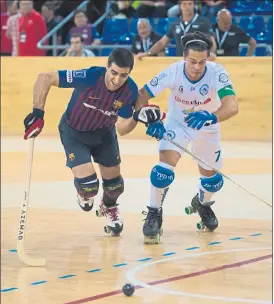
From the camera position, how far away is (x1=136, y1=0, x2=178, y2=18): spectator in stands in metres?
21.1

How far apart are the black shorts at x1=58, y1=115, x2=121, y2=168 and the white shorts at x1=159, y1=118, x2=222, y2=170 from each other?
508 mm

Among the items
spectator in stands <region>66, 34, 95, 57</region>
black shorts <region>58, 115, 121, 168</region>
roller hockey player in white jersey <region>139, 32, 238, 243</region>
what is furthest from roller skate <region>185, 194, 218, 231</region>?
spectator in stands <region>66, 34, 95, 57</region>

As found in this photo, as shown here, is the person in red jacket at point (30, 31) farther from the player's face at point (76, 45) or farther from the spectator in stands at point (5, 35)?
the player's face at point (76, 45)

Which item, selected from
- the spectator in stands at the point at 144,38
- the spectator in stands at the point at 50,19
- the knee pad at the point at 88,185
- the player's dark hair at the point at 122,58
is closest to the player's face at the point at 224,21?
the spectator in stands at the point at 144,38

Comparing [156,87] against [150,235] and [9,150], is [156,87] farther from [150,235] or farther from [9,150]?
[9,150]

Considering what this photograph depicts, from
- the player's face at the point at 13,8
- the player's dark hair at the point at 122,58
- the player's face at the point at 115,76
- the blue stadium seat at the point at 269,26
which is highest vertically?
the player's face at the point at 13,8

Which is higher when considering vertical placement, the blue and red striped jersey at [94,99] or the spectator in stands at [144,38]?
the spectator in stands at [144,38]

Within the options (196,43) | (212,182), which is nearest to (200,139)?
(212,182)

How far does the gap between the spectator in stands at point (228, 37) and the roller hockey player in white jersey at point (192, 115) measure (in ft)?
26.1

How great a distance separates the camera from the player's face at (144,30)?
58.7 ft

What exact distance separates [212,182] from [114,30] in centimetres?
1235

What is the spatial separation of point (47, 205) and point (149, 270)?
148 inches

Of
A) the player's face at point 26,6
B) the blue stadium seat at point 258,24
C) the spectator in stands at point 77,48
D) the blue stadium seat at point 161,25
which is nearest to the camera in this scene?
the spectator in stands at point 77,48

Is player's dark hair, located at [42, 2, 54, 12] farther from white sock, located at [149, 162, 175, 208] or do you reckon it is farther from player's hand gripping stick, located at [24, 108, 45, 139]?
player's hand gripping stick, located at [24, 108, 45, 139]
